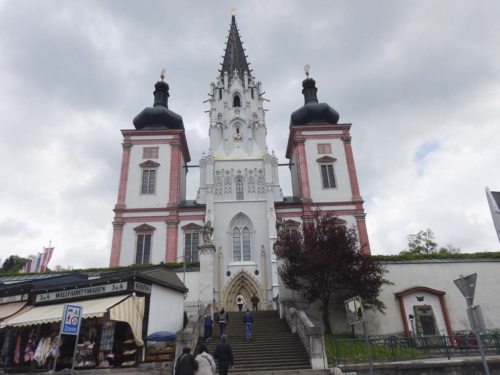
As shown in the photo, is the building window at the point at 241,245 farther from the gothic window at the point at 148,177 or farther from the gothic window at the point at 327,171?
the gothic window at the point at 327,171

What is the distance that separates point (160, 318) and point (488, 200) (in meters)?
28.7

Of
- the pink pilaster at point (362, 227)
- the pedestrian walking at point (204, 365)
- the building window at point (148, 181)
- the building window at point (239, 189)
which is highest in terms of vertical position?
the building window at point (148, 181)

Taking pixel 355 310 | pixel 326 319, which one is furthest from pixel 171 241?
pixel 355 310

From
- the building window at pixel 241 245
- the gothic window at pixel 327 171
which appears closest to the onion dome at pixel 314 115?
the gothic window at pixel 327 171

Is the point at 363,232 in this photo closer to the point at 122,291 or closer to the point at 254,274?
the point at 254,274

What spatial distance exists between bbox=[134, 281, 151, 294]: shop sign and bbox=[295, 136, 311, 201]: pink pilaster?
20953 millimetres

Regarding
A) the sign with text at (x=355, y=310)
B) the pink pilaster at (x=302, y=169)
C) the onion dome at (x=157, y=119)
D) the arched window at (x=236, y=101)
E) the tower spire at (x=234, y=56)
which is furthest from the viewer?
the tower spire at (x=234, y=56)

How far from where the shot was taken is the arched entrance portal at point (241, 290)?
91.0 ft

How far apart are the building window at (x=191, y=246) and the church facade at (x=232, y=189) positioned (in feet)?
0.27

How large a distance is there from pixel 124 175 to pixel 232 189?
1023 cm

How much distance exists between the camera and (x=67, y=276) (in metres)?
20.7

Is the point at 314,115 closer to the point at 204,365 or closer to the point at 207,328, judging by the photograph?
the point at 207,328

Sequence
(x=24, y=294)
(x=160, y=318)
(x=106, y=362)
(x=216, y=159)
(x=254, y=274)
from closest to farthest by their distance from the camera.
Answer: (x=106, y=362) < (x=160, y=318) < (x=24, y=294) < (x=254, y=274) < (x=216, y=159)

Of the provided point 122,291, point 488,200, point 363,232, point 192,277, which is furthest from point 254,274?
point 488,200
